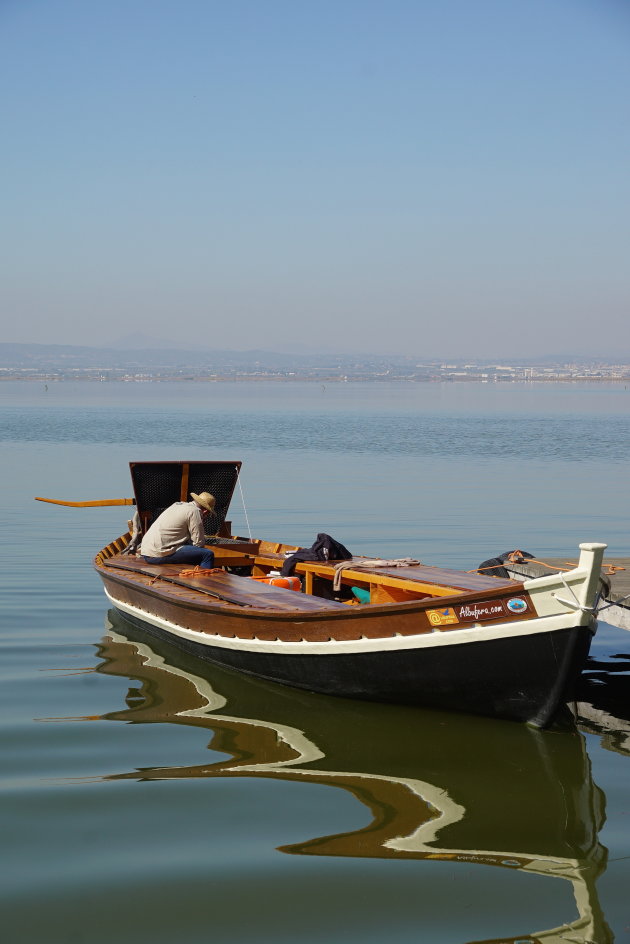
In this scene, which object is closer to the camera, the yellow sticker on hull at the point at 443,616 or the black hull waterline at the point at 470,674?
the black hull waterline at the point at 470,674

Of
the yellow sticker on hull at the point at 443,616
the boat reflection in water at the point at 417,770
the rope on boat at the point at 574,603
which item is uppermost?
the rope on boat at the point at 574,603

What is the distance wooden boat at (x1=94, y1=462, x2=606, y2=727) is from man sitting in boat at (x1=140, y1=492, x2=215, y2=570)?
86 centimetres

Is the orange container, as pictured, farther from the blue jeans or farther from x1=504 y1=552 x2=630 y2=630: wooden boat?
x1=504 y1=552 x2=630 y2=630: wooden boat

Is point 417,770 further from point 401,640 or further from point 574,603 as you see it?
point 574,603

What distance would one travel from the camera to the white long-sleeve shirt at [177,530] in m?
12.9

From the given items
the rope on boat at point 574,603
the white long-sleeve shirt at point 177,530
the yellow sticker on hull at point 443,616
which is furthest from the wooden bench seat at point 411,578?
the rope on boat at point 574,603

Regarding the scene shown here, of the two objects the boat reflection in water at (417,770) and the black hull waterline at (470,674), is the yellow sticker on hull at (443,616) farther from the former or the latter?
the boat reflection in water at (417,770)

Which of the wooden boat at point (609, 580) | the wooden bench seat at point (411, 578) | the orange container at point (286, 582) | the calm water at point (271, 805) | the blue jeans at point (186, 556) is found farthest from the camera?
→ the blue jeans at point (186, 556)

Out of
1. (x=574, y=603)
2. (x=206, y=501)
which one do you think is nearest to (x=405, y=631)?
(x=574, y=603)

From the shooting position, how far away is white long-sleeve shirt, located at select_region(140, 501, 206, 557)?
42.2ft

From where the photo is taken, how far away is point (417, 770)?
782cm

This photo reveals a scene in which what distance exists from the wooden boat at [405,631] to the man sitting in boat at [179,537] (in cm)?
86

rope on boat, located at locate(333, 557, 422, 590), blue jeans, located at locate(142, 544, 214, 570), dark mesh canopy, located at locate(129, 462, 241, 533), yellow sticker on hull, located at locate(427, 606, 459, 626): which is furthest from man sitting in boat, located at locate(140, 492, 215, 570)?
yellow sticker on hull, located at locate(427, 606, 459, 626)

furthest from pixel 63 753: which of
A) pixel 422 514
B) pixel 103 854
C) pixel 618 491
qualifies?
pixel 618 491
